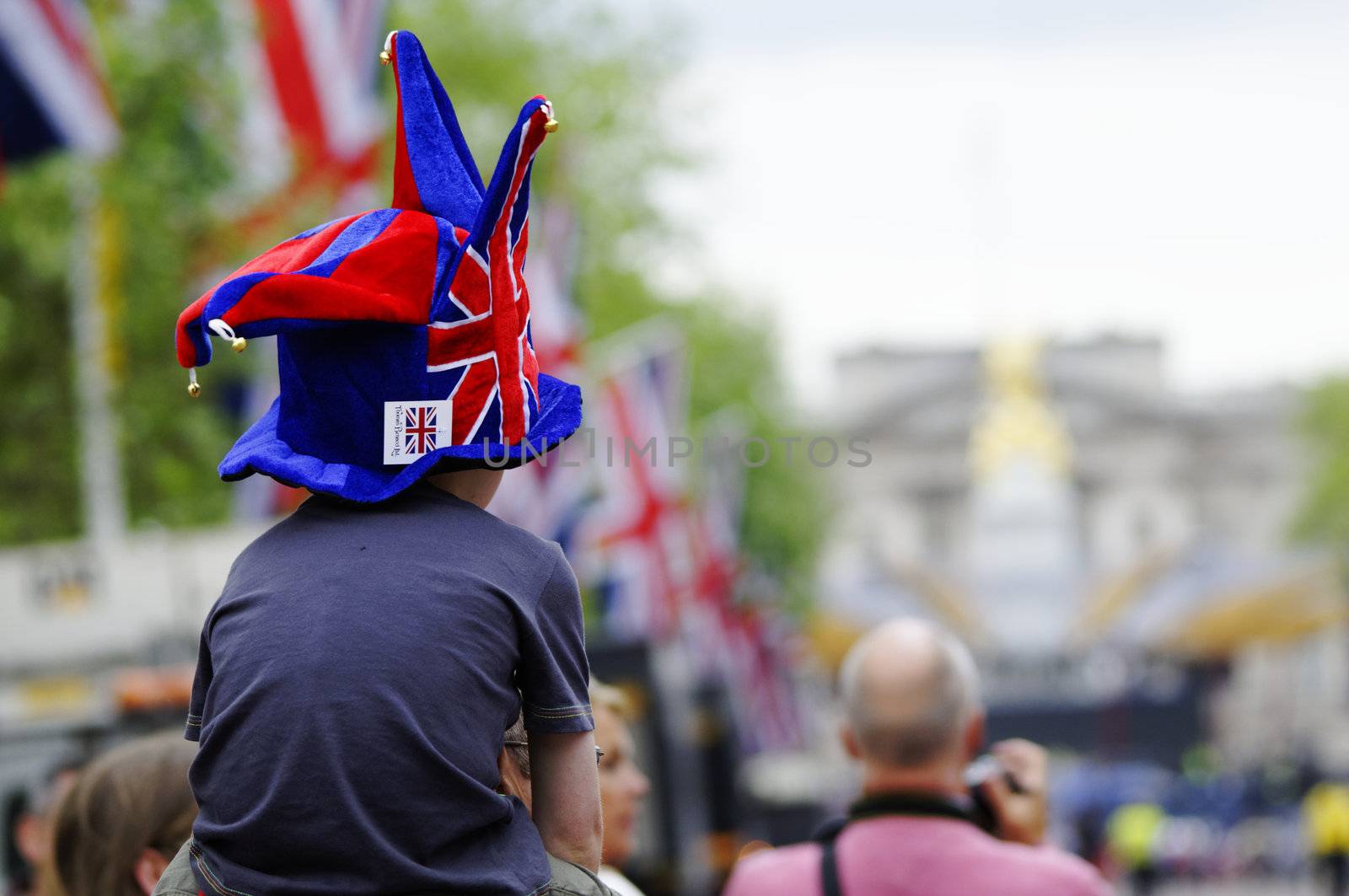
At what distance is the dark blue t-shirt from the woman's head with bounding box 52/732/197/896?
145cm

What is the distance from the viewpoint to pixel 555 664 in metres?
2.09

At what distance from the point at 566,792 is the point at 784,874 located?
4.52 feet

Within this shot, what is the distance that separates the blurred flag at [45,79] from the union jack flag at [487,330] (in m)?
7.02

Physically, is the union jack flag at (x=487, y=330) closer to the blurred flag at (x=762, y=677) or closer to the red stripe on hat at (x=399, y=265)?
the red stripe on hat at (x=399, y=265)

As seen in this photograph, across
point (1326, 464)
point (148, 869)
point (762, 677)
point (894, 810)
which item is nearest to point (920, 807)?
point (894, 810)

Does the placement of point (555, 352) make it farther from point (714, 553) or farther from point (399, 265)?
point (399, 265)

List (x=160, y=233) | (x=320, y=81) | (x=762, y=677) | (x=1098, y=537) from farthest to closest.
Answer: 1. (x=1098, y=537)
2. (x=762, y=677)
3. (x=160, y=233)
4. (x=320, y=81)

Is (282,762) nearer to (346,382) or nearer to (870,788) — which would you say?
(346,382)

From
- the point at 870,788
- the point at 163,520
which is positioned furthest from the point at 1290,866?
the point at 870,788

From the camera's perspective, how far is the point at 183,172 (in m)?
12.7

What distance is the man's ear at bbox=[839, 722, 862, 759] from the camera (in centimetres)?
359

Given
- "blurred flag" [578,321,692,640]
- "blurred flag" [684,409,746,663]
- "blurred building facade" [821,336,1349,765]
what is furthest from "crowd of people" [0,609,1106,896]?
"blurred building facade" [821,336,1349,765]

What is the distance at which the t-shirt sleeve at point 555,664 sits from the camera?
6.85 ft

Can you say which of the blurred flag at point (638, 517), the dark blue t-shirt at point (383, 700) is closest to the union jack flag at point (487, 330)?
the dark blue t-shirt at point (383, 700)
